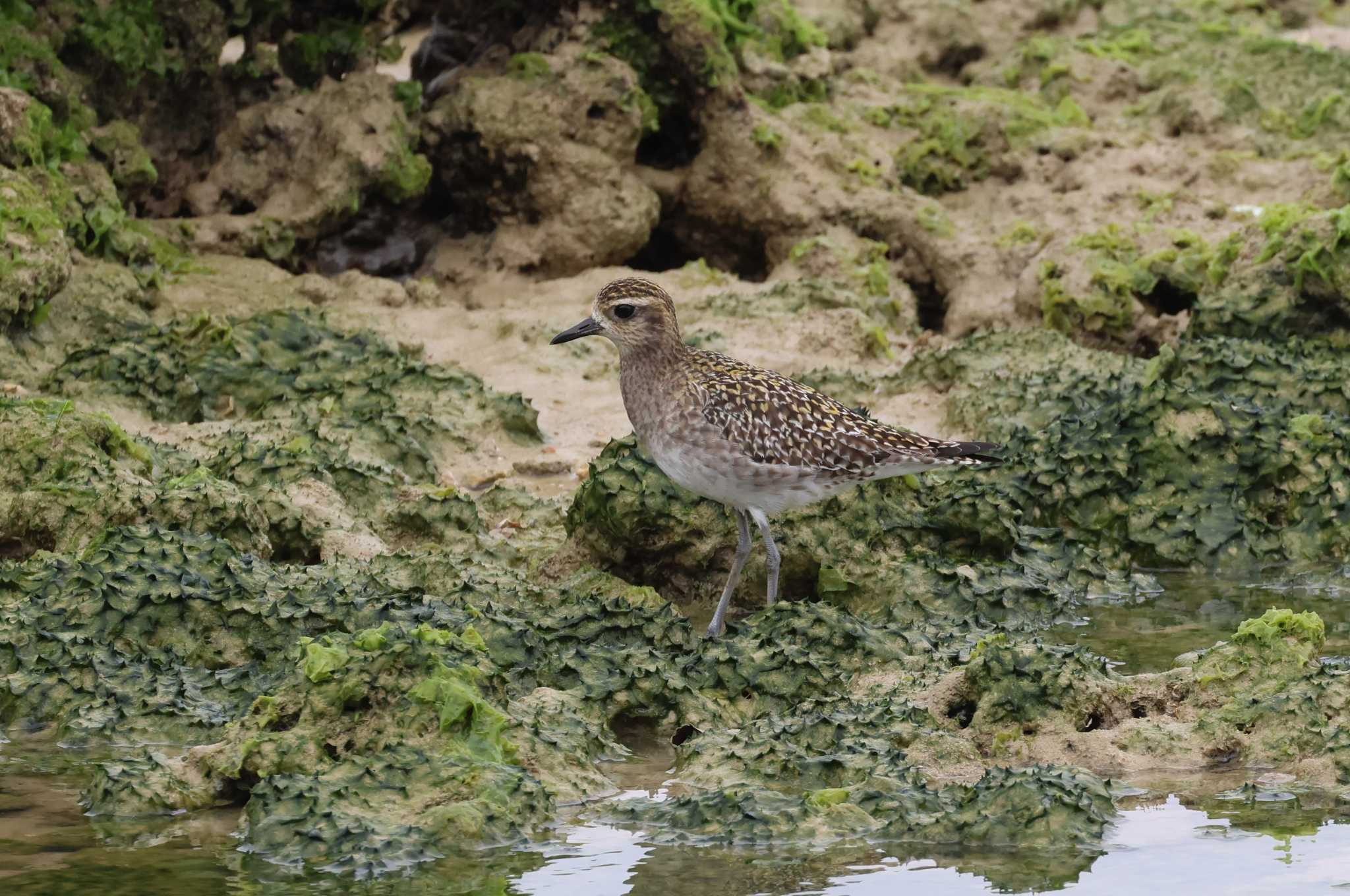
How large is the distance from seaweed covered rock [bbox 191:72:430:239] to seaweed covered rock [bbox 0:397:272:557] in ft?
12.1

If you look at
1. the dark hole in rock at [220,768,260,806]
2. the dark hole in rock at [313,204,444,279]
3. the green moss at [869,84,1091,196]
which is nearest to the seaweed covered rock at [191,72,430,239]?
the dark hole in rock at [313,204,444,279]

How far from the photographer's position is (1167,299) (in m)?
12.1

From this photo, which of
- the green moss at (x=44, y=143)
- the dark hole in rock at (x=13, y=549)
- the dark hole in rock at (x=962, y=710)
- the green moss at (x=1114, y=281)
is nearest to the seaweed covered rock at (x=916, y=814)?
the dark hole in rock at (x=962, y=710)

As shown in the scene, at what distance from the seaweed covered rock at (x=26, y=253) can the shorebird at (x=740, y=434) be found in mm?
3208

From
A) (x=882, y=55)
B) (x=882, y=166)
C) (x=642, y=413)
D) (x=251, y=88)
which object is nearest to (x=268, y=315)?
(x=251, y=88)

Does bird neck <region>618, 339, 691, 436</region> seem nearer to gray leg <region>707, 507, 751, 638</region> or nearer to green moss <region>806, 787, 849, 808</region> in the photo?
gray leg <region>707, 507, 751, 638</region>

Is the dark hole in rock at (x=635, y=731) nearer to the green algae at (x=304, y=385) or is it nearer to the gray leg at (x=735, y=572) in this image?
the gray leg at (x=735, y=572)

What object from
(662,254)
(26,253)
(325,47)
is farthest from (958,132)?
(26,253)

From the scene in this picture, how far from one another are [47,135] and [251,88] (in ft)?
5.87

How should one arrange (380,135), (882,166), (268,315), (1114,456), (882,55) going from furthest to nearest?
(882,55) < (882,166) < (380,135) < (268,315) < (1114,456)

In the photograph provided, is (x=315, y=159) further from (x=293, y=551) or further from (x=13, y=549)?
(x=13, y=549)

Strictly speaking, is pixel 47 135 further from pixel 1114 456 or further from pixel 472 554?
pixel 1114 456

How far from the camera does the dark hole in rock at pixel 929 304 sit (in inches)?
515

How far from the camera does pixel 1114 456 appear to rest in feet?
31.8
